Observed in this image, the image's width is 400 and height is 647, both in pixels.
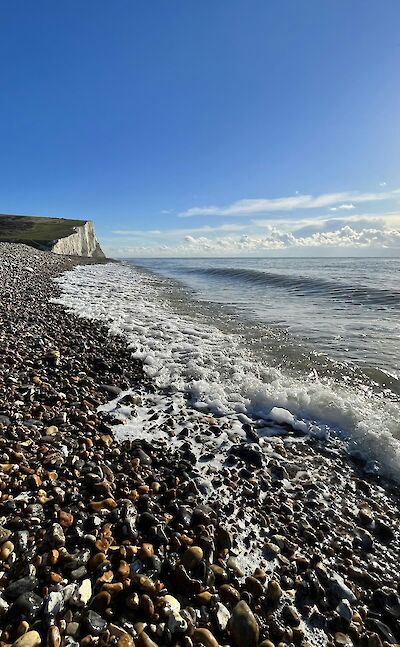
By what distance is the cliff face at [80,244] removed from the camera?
64.1 meters

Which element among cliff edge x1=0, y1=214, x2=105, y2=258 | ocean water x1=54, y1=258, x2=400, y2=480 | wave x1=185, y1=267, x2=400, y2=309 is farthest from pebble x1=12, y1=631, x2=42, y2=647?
cliff edge x1=0, y1=214, x2=105, y2=258

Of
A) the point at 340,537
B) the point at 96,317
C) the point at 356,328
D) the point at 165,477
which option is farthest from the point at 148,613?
the point at 356,328

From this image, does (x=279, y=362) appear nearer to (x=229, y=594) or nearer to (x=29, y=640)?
(x=229, y=594)

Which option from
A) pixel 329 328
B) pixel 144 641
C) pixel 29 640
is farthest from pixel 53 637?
pixel 329 328

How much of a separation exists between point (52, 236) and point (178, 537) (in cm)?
7377

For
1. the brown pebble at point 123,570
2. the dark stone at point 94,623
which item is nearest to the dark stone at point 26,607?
the dark stone at point 94,623

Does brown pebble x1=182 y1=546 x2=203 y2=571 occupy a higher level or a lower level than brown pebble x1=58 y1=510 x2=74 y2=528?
lower

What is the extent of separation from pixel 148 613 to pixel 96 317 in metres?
11.5

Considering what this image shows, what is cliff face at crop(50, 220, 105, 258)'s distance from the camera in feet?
210

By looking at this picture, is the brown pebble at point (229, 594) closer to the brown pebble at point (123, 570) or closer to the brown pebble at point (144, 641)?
the brown pebble at point (144, 641)

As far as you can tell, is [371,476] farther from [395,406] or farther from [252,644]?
[252,644]

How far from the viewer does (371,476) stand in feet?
16.4

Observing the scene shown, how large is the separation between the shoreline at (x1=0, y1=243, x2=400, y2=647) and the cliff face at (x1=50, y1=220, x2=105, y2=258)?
62.5 meters

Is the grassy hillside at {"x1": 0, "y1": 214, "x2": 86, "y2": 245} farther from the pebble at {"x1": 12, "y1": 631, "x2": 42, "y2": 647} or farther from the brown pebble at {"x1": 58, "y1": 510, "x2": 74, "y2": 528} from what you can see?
the pebble at {"x1": 12, "y1": 631, "x2": 42, "y2": 647}
